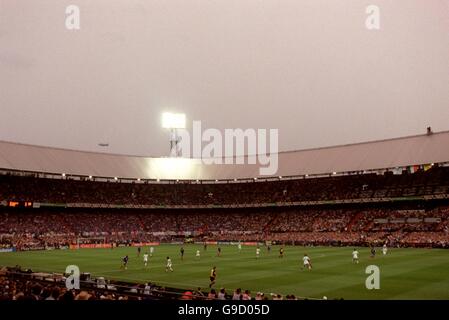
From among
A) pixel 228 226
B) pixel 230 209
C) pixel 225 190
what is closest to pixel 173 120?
pixel 225 190

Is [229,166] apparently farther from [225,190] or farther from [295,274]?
[295,274]

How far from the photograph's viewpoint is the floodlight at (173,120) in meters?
97.6

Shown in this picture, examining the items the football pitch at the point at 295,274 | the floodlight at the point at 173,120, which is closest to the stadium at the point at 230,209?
the football pitch at the point at 295,274

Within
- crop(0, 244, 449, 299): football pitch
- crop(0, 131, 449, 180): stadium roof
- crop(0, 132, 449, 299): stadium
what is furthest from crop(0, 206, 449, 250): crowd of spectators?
crop(0, 244, 449, 299): football pitch

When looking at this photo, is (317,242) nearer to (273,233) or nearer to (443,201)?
(273,233)

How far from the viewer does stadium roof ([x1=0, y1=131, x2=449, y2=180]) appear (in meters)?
74.9

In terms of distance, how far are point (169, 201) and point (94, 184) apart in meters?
15.8

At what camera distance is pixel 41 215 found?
75.3m

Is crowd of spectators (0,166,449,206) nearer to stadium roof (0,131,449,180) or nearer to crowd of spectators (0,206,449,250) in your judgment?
stadium roof (0,131,449,180)

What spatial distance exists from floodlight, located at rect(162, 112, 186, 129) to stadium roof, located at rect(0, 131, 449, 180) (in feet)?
28.3

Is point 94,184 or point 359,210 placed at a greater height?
point 94,184
